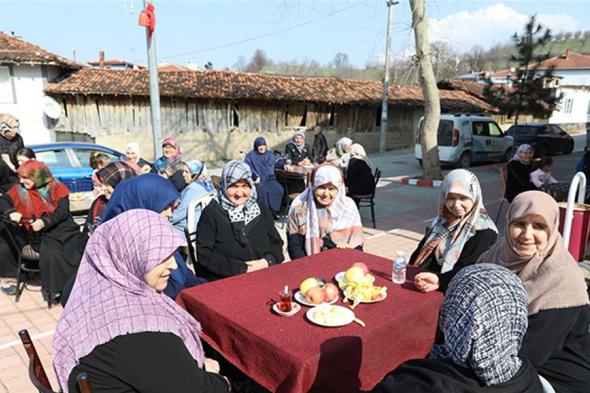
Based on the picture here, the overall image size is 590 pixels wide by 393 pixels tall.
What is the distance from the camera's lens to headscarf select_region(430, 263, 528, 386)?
1469mm

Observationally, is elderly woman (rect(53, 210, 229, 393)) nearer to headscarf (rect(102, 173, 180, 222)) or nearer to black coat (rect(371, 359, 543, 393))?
black coat (rect(371, 359, 543, 393))

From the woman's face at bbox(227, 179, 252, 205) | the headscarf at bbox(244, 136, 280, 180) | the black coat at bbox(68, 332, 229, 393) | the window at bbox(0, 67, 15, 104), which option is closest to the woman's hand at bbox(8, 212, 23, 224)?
the woman's face at bbox(227, 179, 252, 205)

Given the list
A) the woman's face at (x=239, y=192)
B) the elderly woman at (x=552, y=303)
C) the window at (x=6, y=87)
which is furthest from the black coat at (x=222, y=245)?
the window at (x=6, y=87)

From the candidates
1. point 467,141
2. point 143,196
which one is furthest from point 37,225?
point 467,141

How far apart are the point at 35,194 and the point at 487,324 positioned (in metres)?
4.49

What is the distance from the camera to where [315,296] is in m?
2.35

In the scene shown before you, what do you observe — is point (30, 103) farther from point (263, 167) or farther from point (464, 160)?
point (464, 160)

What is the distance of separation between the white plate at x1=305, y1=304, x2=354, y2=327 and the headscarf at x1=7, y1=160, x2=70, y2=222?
3454 millimetres

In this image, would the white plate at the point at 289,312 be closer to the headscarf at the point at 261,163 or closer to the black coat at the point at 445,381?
the black coat at the point at 445,381

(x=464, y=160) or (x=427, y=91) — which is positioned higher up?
(x=427, y=91)

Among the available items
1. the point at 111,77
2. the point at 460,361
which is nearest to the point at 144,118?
the point at 111,77

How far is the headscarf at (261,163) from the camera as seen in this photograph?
311 inches

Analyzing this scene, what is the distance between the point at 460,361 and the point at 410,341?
758 mm

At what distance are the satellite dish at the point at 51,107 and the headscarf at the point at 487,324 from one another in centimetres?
1787
